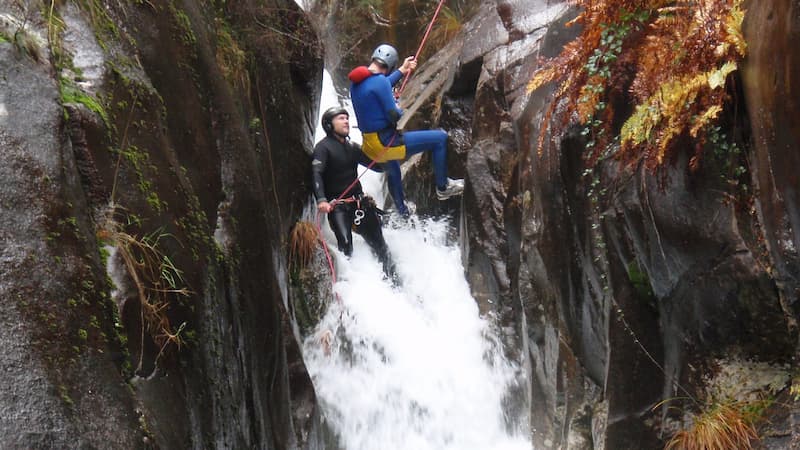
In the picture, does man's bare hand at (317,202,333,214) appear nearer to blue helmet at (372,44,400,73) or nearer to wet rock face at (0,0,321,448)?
wet rock face at (0,0,321,448)

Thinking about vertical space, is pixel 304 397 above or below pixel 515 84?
below

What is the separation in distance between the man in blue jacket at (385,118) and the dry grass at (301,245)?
4.74 ft

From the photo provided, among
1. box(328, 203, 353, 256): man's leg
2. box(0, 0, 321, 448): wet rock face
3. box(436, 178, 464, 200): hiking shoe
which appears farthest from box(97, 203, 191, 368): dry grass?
box(436, 178, 464, 200): hiking shoe

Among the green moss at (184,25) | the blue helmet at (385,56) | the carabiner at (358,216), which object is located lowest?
the carabiner at (358,216)

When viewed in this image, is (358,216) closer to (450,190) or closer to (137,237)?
(450,190)

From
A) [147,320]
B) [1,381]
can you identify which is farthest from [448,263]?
[1,381]

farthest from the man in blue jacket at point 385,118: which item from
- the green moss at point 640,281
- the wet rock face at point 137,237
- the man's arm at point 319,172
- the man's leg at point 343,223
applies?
the green moss at point 640,281

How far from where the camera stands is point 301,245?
312 inches

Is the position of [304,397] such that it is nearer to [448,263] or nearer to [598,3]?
[448,263]

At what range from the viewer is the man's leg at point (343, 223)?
8.66m

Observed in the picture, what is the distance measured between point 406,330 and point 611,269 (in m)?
3.90

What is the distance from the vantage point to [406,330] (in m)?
8.39

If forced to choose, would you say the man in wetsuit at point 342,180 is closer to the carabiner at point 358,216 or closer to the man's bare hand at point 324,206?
the carabiner at point 358,216

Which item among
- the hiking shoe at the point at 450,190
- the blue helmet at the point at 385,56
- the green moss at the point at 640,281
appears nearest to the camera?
the green moss at the point at 640,281
